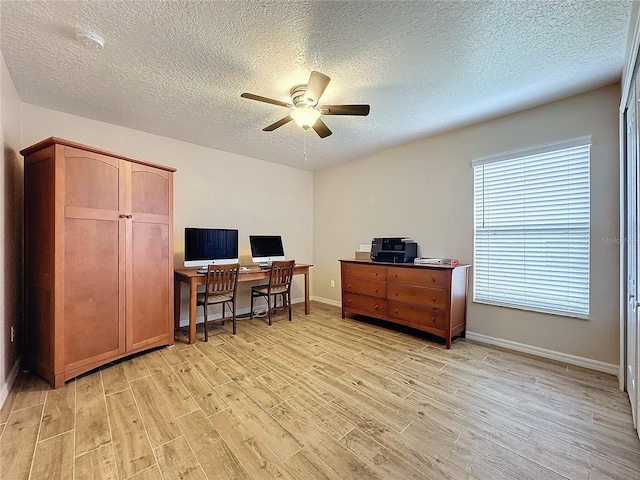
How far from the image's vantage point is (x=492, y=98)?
263 cm

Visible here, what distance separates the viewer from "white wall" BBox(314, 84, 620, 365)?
8.05ft

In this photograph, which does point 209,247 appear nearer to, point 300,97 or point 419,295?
point 300,97

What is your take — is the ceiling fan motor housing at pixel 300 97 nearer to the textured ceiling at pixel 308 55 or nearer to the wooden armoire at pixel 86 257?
the textured ceiling at pixel 308 55

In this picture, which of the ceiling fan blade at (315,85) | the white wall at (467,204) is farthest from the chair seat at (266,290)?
the ceiling fan blade at (315,85)

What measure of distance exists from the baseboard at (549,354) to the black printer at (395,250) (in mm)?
1176

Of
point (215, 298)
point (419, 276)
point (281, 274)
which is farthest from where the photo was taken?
point (281, 274)

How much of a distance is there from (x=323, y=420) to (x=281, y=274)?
7.66 ft

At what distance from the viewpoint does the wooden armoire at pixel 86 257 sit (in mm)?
2205

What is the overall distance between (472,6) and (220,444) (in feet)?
9.86

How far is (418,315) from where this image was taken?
3.27 m

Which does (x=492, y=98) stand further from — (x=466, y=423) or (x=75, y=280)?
(x=75, y=280)

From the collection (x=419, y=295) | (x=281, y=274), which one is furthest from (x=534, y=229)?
(x=281, y=274)

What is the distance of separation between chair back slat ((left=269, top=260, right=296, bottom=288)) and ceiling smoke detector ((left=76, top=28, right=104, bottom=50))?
108 inches

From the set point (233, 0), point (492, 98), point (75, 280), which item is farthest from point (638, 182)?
point (75, 280)
